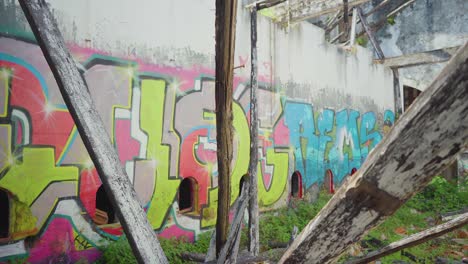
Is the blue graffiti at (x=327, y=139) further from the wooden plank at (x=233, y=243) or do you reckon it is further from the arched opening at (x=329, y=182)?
the wooden plank at (x=233, y=243)

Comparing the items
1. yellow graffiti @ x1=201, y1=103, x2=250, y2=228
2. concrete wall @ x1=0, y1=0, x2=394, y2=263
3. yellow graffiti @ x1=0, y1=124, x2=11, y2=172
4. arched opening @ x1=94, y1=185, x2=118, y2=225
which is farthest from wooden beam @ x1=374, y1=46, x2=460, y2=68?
yellow graffiti @ x1=0, y1=124, x2=11, y2=172

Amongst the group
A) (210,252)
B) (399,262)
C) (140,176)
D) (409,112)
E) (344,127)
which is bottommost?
(399,262)

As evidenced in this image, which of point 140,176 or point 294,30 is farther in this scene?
point 294,30

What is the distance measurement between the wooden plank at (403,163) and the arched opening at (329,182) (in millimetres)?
8851

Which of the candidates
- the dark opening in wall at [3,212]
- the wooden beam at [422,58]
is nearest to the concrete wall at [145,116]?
the dark opening in wall at [3,212]

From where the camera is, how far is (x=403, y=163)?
101cm

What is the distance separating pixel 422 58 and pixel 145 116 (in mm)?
8370

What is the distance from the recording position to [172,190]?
589 cm

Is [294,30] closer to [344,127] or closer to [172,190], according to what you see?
[344,127]

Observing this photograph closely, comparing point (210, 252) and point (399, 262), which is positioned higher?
point (210, 252)

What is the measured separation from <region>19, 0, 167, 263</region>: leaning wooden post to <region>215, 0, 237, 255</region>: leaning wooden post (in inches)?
24.4

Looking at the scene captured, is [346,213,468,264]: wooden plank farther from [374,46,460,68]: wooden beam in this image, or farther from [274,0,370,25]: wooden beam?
[374,46,460,68]: wooden beam

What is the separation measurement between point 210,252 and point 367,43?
40.6ft

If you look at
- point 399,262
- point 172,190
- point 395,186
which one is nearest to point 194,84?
point 172,190
